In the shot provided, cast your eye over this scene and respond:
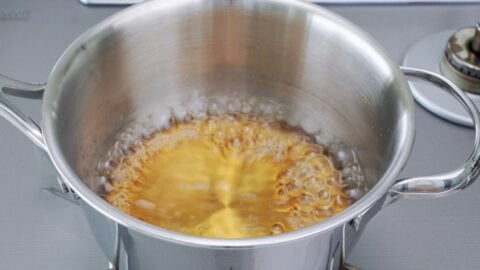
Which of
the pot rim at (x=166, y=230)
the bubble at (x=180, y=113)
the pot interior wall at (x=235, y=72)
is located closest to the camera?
the pot rim at (x=166, y=230)

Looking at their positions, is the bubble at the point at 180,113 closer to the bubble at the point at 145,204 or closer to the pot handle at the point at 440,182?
the bubble at the point at 145,204

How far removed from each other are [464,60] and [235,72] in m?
0.24

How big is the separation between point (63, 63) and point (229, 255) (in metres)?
0.18

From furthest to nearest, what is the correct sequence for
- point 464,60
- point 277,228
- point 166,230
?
point 464,60, point 277,228, point 166,230

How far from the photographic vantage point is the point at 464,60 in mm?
615

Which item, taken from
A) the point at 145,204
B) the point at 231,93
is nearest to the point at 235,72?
the point at 231,93

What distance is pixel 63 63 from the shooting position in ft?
1.37

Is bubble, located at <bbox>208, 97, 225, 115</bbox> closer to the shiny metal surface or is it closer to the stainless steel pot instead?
the stainless steel pot

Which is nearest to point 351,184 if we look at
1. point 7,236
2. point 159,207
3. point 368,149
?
point 368,149

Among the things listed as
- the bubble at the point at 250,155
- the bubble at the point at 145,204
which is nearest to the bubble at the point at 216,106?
the bubble at the point at 250,155

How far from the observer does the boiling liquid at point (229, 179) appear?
47 centimetres

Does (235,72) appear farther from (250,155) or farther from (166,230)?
(166,230)

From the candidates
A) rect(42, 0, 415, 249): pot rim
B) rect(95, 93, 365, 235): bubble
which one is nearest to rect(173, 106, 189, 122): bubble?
rect(95, 93, 365, 235): bubble

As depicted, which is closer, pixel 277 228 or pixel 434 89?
pixel 277 228
